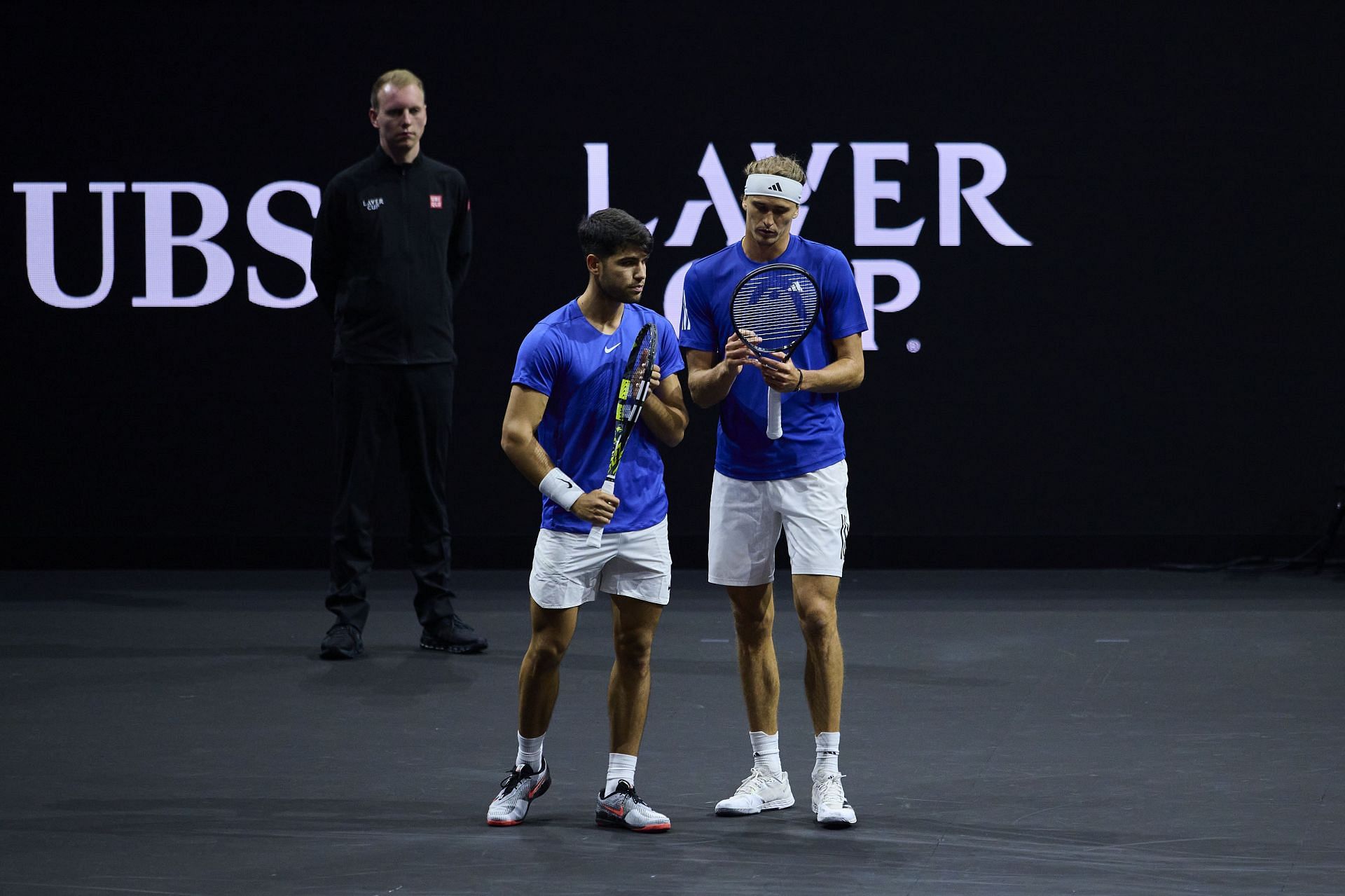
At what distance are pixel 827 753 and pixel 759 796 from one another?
22 centimetres

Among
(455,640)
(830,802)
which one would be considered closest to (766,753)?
(830,802)

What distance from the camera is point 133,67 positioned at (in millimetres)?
8430

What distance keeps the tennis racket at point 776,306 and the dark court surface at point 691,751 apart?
118 centimetres

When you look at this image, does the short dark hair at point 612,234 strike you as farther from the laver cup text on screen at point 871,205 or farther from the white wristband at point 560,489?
the laver cup text on screen at point 871,205

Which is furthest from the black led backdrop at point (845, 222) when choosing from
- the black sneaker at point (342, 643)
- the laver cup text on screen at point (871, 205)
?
the black sneaker at point (342, 643)

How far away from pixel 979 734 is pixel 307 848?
2090 mm

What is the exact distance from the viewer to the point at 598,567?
4.21 metres

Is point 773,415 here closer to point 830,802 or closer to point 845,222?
point 830,802

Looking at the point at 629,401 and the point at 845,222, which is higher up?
the point at 845,222

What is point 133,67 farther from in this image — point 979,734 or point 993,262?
point 979,734

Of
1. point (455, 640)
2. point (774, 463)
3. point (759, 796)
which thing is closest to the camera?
point (759, 796)

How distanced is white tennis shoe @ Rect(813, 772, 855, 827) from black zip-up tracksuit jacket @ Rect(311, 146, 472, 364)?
9.62 feet

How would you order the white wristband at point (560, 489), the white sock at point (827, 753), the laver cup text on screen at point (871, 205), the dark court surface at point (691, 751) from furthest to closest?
the laver cup text on screen at point (871, 205), the white sock at point (827, 753), the white wristband at point (560, 489), the dark court surface at point (691, 751)

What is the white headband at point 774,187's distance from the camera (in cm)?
434
